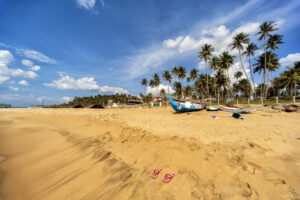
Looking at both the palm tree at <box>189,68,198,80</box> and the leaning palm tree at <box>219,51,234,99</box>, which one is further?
the palm tree at <box>189,68,198,80</box>

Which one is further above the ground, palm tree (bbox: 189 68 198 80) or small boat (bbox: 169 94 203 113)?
palm tree (bbox: 189 68 198 80)

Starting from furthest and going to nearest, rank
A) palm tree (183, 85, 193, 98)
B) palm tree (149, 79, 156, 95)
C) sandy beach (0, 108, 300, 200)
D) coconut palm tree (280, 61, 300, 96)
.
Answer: palm tree (149, 79, 156, 95)
palm tree (183, 85, 193, 98)
coconut palm tree (280, 61, 300, 96)
sandy beach (0, 108, 300, 200)


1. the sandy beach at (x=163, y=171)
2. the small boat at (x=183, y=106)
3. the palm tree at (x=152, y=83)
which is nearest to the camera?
the sandy beach at (x=163, y=171)

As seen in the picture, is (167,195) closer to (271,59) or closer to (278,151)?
(278,151)

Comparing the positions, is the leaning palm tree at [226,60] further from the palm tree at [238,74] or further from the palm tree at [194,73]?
the palm tree at [238,74]

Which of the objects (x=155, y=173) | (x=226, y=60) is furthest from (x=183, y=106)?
(x=226, y=60)

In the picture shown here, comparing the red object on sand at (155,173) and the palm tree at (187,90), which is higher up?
the palm tree at (187,90)

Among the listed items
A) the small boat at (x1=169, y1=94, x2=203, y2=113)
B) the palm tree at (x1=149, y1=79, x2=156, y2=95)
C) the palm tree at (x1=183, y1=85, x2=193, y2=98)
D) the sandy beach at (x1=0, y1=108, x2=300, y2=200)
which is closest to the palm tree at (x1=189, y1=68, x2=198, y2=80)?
the palm tree at (x1=183, y1=85, x2=193, y2=98)

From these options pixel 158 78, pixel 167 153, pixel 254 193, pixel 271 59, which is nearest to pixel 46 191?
pixel 167 153


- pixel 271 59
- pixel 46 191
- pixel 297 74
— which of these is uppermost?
pixel 271 59

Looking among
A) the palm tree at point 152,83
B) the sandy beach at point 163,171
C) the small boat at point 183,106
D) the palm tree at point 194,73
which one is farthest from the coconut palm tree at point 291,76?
the palm tree at point 152,83

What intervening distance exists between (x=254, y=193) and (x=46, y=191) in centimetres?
435

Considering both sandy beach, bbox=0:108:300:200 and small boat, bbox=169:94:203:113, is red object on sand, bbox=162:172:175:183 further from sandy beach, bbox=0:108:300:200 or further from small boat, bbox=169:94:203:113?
small boat, bbox=169:94:203:113

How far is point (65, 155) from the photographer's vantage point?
397cm
